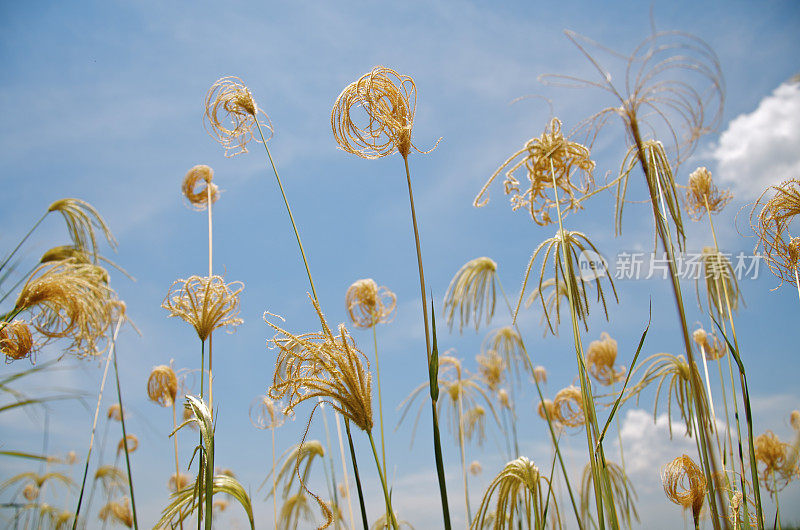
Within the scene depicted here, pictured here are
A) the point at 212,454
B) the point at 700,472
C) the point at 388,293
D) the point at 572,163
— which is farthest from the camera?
the point at 388,293

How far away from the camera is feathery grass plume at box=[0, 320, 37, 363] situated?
171 inches

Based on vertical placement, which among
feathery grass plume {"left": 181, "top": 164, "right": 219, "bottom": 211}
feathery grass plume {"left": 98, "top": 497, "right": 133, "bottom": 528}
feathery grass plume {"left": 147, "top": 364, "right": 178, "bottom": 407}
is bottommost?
feathery grass plume {"left": 98, "top": 497, "right": 133, "bottom": 528}

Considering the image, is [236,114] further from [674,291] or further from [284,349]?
[674,291]

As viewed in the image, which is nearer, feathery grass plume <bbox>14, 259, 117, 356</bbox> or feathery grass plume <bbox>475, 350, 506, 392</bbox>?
feathery grass plume <bbox>14, 259, 117, 356</bbox>

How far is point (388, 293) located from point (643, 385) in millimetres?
3686

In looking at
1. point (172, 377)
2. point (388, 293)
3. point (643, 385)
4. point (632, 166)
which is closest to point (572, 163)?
point (632, 166)

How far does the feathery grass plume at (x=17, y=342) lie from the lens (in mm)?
4332

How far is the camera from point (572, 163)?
3084mm

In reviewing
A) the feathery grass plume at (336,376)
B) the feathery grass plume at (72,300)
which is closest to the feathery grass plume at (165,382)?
the feathery grass plume at (72,300)

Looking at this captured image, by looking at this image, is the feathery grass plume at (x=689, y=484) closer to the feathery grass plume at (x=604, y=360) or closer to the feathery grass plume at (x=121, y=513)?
the feathery grass plume at (x=604, y=360)

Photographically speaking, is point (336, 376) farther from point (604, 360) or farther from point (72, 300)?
point (604, 360)

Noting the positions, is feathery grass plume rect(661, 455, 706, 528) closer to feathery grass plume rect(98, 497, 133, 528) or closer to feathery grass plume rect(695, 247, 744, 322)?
feathery grass plume rect(695, 247, 744, 322)

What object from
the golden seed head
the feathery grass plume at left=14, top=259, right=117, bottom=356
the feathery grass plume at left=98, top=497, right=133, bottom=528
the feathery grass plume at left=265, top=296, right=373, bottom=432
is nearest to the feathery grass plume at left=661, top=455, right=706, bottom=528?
the golden seed head

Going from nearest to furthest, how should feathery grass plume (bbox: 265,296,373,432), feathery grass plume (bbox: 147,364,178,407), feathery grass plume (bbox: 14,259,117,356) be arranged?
feathery grass plume (bbox: 265,296,373,432) < feathery grass plume (bbox: 14,259,117,356) < feathery grass plume (bbox: 147,364,178,407)
